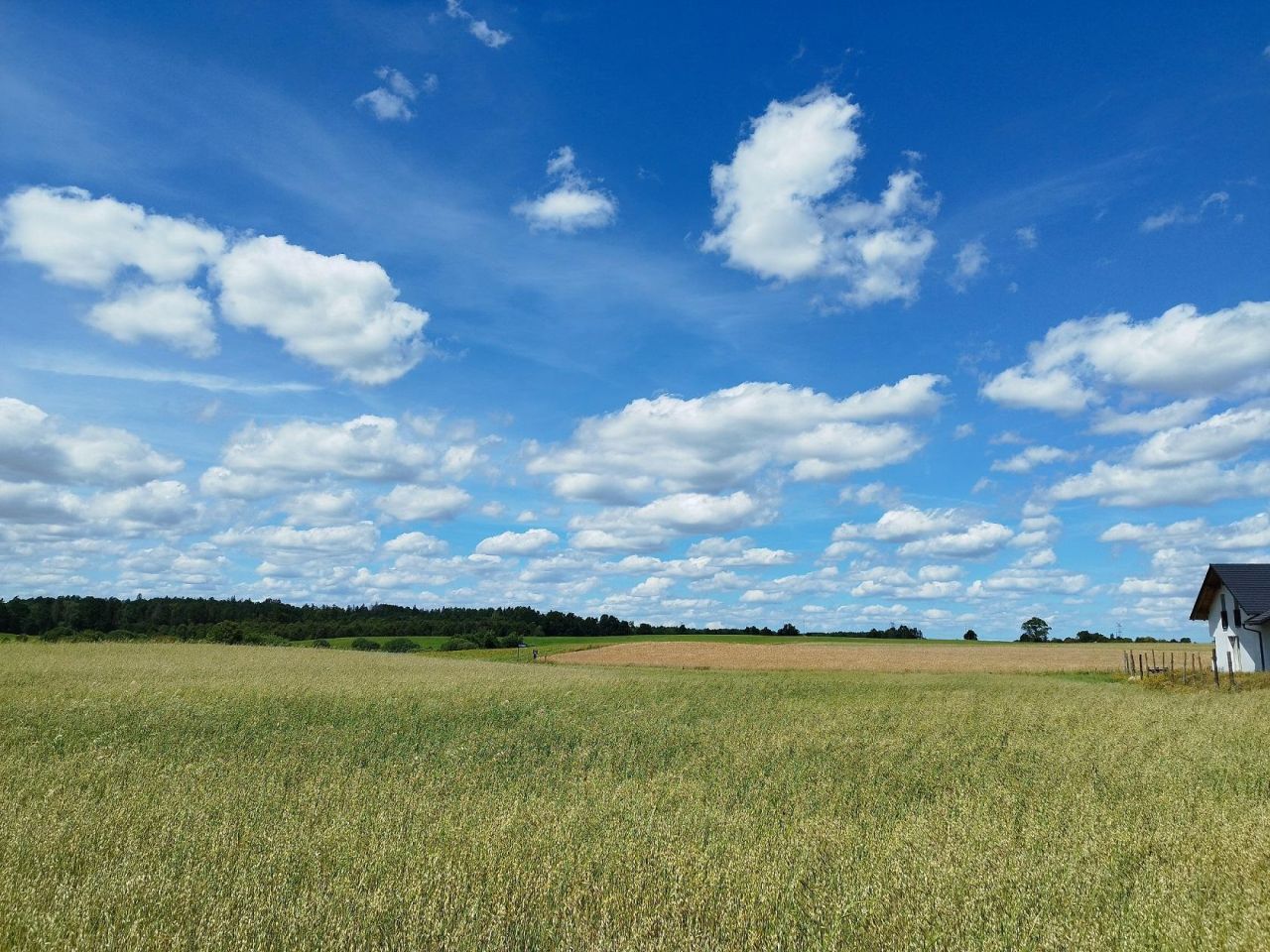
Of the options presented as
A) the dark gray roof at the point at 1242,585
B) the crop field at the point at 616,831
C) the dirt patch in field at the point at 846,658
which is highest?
the dark gray roof at the point at 1242,585

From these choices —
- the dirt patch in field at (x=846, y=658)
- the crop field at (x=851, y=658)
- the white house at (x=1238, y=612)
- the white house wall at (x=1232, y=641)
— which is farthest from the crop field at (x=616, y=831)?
the crop field at (x=851, y=658)

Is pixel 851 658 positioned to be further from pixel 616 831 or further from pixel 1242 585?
pixel 616 831

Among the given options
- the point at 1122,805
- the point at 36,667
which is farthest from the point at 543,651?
the point at 1122,805

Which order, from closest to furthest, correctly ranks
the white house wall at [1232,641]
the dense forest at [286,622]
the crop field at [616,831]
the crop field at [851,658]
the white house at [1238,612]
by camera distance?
the crop field at [616,831] < the white house at [1238,612] < the white house wall at [1232,641] < the crop field at [851,658] < the dense forest at [286,622]

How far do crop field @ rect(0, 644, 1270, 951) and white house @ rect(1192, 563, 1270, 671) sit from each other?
31264mm

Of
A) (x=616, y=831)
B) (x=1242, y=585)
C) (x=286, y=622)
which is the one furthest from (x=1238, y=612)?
(x=286, y=622)

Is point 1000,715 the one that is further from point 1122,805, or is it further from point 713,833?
point 713,833

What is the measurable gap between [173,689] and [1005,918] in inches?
893

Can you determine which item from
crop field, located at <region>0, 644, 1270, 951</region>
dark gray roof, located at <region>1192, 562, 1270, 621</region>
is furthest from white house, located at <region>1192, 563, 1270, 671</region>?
crop field, located at <region>0, 644, 1270, 951</region>

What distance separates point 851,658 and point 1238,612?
29.6 metres

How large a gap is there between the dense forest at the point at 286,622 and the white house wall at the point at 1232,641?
72292mm

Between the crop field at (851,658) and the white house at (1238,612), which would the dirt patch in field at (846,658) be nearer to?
the crop field at (851,658)

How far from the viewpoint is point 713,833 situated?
10023mm

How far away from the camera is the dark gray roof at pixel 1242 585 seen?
45812 millimetres
